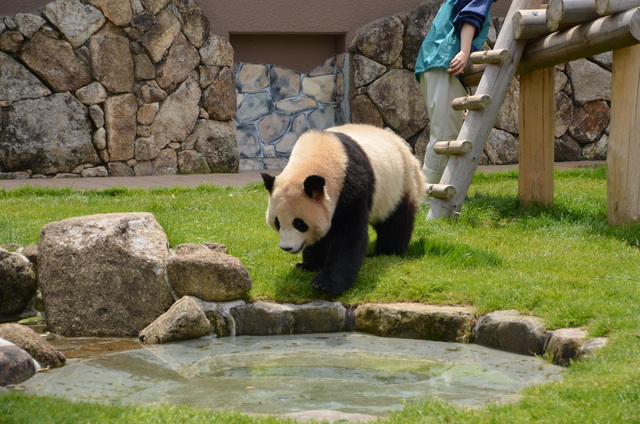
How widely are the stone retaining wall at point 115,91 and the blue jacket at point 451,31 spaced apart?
4.39m

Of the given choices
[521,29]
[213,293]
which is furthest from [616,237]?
[213,293]

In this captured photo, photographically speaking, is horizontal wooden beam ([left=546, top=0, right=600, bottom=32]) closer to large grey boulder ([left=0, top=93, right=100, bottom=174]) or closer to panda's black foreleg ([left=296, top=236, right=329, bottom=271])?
panda's black foreleg ([left=296, top=236, right=329, bottom=271])

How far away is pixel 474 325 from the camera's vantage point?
5.07 metres

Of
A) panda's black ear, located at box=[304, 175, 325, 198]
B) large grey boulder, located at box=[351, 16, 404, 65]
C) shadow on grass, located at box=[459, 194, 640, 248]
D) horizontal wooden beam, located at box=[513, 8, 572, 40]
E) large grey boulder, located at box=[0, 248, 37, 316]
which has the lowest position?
large grey boulder, located at box=[0, 248, 37, 316]

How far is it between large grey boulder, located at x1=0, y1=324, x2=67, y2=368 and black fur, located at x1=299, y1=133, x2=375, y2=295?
5.36ft

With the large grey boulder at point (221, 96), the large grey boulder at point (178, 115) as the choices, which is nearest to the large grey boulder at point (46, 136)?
the large grey boulder at point (178, 115)

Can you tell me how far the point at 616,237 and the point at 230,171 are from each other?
656 cm

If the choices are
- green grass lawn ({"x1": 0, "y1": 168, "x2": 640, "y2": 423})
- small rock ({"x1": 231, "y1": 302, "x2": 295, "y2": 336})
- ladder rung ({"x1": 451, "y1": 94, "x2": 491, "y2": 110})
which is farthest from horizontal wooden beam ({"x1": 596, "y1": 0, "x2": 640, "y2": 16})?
small rock ({"x1": 231, "y1": 302, "x2": 295, "y2": 336})

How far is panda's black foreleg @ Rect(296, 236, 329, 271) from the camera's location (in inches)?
228

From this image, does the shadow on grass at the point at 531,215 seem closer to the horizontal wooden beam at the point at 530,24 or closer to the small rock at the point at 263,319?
the horizontal wooden beam at the point at 530,24

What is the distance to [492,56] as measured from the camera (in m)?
7.27

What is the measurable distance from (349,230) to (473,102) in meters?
2.37

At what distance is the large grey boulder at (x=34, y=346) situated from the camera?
450 cm

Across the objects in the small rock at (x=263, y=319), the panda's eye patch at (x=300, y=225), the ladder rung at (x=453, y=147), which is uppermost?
the ladder rung at (x=453, y=147)
